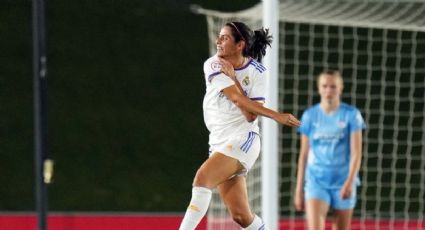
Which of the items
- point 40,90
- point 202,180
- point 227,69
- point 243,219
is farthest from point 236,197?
point 40,90

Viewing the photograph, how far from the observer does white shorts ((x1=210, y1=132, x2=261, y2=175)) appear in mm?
4559

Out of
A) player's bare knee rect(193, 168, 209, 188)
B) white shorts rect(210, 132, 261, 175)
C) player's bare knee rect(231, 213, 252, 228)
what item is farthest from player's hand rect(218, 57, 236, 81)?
player's bare knee rect(231, 213, 252, 228)

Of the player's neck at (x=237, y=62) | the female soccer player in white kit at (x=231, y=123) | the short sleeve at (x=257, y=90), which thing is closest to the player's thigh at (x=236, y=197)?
the female soccer player in white kit at (x=231, y=123)

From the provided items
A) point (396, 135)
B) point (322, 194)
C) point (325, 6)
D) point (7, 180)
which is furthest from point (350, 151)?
point (7, 180)

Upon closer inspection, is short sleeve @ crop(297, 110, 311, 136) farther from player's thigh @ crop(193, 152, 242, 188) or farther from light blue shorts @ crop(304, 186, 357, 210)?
player's thigh @ crop(193, 152, 242, 188)

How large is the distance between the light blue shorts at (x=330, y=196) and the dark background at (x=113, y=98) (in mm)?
3689

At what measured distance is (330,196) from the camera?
6422 mm

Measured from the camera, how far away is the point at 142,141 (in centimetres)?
1014

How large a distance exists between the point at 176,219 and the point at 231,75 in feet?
13.4

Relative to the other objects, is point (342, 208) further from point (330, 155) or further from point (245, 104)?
point (245, 104)

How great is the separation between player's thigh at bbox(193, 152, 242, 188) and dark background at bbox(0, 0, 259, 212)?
5.39 metres

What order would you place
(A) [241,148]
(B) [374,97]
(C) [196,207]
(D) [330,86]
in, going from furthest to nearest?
(B) [374,97], (D) [330,86], (A) [241,148], (C) [196,207]

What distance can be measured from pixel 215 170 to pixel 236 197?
186 mm

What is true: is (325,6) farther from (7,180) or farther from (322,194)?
(7,180)
